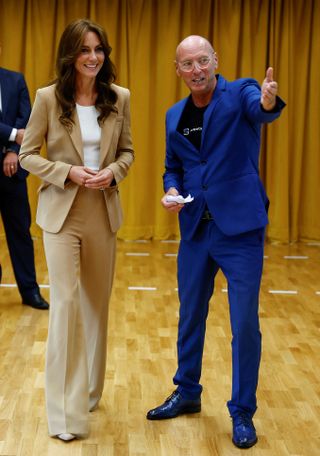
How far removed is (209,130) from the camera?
2.85 meters

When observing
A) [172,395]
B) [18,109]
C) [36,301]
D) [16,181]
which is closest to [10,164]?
[16,181]

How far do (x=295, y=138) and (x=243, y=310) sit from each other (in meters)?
4.96

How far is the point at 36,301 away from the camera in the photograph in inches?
192

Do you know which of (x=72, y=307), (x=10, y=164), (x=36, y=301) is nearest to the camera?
(x=72, y=307)

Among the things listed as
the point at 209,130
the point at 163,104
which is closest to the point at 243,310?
the point at 209,130

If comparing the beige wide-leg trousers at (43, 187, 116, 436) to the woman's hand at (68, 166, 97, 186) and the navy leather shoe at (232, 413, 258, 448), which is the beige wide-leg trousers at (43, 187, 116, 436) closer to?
the woman's hand at (68, 166, 97, 186)

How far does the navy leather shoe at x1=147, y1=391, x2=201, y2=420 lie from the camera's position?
3.15 metres

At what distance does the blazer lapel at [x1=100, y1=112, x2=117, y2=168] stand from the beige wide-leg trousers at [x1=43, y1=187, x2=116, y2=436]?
0.50 ft

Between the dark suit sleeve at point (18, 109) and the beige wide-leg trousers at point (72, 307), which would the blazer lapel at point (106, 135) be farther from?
the dark suit sleeve at point (18, 109)

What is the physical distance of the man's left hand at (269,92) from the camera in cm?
249

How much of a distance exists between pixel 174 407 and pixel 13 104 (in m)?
2.35

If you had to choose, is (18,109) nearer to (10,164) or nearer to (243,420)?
(10,164)

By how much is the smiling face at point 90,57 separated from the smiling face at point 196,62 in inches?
12.1

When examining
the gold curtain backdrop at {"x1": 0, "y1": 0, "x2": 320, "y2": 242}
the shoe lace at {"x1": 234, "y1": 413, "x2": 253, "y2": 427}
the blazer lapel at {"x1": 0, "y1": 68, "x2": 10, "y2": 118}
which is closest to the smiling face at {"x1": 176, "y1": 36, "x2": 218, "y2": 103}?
the shoe lace at {"x1": 234, "y1": 413, "x2": 253, "y2": 427}
